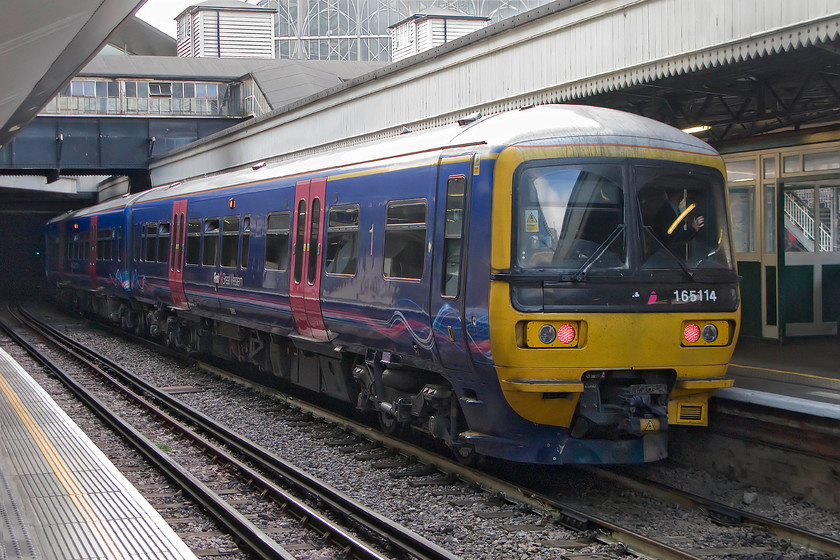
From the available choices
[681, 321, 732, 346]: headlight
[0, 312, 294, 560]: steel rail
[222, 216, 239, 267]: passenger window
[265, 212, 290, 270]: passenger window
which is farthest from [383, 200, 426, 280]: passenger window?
[222, 216, 239, 267]: passenger window

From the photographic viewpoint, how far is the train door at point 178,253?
1479 cm

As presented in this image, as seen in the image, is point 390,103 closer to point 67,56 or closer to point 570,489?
point 67,56

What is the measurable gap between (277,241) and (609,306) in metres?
5.15

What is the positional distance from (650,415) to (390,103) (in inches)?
389

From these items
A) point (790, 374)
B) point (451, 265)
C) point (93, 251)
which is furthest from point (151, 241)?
point (790, 374)

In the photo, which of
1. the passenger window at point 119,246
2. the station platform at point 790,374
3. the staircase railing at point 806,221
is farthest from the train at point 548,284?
the passenger window at point 119,246

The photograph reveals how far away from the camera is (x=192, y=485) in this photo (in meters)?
7.77

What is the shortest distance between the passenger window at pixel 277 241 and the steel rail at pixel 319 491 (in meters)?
1.93

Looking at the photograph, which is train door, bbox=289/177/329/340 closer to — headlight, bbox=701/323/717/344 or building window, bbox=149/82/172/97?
headlight, bbox=701/323/717/344

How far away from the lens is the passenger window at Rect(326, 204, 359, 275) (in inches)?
353

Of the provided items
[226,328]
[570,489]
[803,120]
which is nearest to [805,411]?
[570,489]

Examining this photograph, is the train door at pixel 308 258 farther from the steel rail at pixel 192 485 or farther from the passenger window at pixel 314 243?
the steel rail at pixel 192 485

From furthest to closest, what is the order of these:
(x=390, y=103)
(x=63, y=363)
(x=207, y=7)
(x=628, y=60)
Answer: (x=207, y=7), (x=63, y=363), (x=390, y=103), (x=628, y=60)

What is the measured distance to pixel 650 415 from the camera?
695 cm
